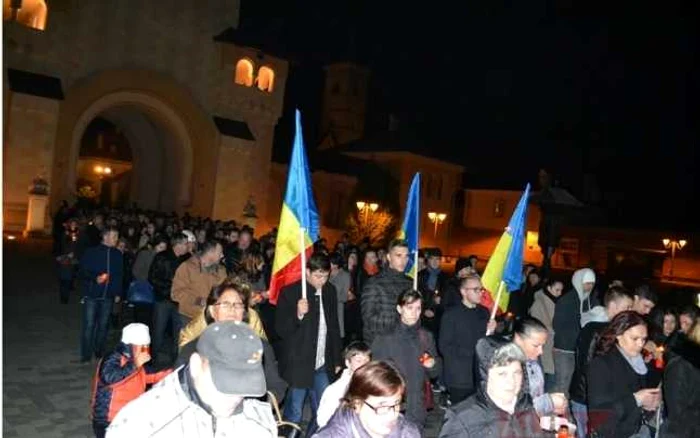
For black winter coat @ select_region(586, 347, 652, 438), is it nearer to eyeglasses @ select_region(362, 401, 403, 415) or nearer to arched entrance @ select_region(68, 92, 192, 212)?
eyeglasses @ select_region(362, 401, 403, 415)

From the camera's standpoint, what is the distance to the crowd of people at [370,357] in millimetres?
2502

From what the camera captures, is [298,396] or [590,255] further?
[590,255]

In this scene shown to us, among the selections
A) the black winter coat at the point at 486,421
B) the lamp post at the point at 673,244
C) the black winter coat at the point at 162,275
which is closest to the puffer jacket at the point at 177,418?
the black winter coat at the point at 486,421

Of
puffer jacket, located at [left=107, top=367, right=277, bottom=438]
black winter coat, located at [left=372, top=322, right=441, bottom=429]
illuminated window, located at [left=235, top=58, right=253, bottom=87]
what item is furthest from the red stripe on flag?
illuminated window, located at [left=235, top=58, right=253, bottom=87]

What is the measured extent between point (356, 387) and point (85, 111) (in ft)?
94.2

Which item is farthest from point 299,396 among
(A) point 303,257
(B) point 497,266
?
(B) point 497,266

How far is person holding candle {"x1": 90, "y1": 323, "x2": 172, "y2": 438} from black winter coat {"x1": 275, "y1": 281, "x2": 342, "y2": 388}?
1635 millimetres

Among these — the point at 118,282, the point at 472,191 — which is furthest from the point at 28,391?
the point at 472,191

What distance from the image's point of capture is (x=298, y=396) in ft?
20.4

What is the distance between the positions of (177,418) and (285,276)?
411cm

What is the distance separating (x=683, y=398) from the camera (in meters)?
4.40

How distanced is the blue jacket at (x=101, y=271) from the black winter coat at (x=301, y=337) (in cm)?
363

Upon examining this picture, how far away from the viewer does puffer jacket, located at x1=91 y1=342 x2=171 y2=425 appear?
14.8ft

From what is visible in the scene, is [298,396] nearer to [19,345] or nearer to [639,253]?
[19,345]
